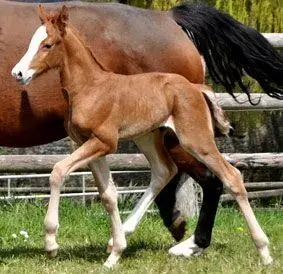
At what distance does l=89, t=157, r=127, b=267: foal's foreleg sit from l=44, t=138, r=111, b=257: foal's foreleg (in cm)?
36

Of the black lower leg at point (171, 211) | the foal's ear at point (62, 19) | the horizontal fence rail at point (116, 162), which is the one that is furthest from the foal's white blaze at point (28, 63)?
the horizontal fence rail at point (116, 162)

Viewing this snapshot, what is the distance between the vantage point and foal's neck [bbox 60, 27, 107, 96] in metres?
5.55

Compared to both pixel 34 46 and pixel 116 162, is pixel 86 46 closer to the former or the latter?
pixel 34 46

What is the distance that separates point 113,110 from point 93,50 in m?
0.70

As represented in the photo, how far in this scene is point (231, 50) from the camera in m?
6.48

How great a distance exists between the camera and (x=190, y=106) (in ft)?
18.5

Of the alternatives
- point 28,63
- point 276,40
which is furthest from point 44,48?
point 276,40

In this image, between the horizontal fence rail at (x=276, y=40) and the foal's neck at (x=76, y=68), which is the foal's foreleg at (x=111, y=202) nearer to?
the foal's neck at (x=76, y=68)

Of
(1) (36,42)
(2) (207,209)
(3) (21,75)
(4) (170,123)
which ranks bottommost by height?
(2) (207,209)

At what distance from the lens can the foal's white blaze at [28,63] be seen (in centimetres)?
519

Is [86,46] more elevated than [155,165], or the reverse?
[86,46]

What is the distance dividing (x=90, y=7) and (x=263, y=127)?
22.1ft

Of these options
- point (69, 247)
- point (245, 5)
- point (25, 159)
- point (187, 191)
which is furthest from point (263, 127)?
point (69, 247)

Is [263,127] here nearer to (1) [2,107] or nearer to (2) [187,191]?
(2) [187,191]
